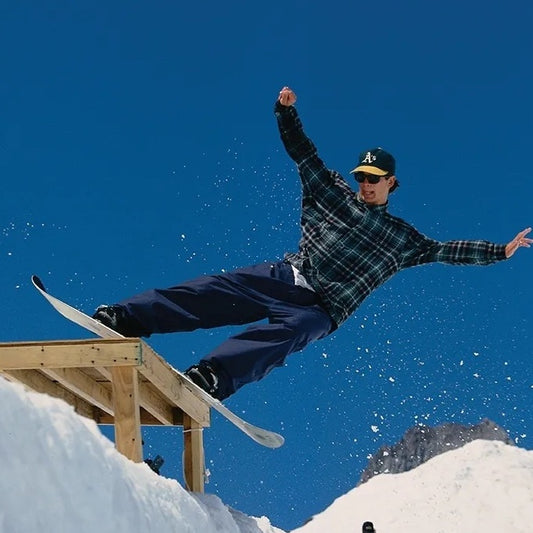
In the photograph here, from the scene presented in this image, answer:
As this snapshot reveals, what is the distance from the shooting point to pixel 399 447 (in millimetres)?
59531

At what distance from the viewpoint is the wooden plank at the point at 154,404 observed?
592 centimetres

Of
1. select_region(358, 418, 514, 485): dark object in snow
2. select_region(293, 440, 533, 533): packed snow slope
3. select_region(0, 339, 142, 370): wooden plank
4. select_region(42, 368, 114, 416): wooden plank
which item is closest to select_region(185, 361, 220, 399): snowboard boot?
select_region(42, 368, 114, 416): wooden plank

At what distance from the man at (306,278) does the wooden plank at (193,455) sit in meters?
0.69

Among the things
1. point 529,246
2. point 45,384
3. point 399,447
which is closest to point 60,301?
point 45,384

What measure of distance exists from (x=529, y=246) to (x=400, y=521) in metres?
19.8

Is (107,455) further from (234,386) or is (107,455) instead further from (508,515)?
(508,515)

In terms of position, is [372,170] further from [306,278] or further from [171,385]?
[171,385]

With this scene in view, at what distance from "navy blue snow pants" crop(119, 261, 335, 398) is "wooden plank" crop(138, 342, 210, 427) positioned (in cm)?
29

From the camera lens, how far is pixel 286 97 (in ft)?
22.1

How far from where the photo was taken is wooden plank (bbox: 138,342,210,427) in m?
5.14

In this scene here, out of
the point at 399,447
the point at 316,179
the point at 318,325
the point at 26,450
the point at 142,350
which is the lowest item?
the point at 26,450

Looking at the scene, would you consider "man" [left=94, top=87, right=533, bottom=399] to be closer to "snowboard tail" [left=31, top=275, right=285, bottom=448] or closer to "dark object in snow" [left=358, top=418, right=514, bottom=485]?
"snowboard tail" [left=31, top=275, right=285, bottom=448]

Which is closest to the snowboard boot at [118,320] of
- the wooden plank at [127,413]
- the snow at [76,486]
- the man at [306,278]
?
the man at [306,278]

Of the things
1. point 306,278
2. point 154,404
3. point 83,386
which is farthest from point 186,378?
point 306,278
